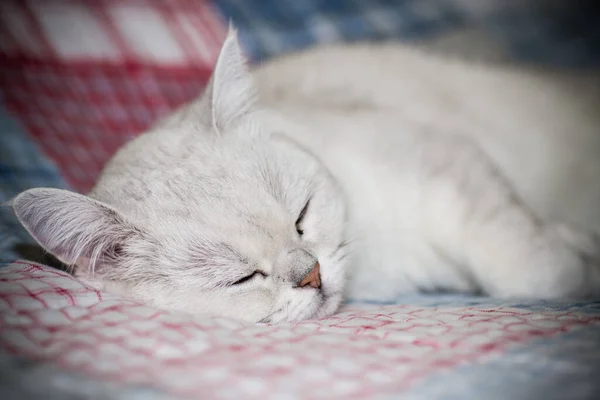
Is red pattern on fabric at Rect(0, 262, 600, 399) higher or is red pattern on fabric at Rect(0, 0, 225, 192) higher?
red pattern on fabric at Rect(0, 0, 225, 192)

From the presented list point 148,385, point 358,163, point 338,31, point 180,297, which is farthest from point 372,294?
point 338,31

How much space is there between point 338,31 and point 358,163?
1.25 m

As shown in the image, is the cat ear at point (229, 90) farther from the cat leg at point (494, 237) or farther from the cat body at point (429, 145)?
the cat leg at point (494, 237)

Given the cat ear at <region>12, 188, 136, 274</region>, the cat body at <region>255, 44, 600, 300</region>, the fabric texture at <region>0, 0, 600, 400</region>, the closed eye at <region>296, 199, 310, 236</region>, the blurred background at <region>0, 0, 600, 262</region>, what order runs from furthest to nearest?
the blurred background at <region>0, 0, 600, 262</region>
the cat body at <region>255, 44, 600, 300</region>
the closed eye at <region>296, 199, 310, 236</region>
the cat ear at <region>12, 188, 136, 274</region>
the fabric texture at <region>0, 0, 600, 400</region>

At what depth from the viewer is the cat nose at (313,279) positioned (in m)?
1.09

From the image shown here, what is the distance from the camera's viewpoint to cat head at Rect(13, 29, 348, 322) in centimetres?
106

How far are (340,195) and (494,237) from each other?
37 centimetres

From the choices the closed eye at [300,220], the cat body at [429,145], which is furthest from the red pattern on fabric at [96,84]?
the closed eye at [300,220]

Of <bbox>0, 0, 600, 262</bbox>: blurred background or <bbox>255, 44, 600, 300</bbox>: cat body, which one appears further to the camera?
<bbox>0, 0, 600, 262</bbox>: blurred background

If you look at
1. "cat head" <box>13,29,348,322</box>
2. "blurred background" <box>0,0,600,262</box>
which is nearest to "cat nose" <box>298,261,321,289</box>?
"cat head" <box>13,29,348,322</box>

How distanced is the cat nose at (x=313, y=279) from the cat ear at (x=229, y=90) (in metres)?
0.38

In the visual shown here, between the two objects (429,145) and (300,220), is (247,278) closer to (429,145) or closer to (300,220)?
(300,220)

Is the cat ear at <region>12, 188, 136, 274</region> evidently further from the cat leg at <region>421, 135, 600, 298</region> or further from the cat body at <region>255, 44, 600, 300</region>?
the cat leg at <region>421, 135, 600, 298</region>

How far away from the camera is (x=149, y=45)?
2.19 metres
